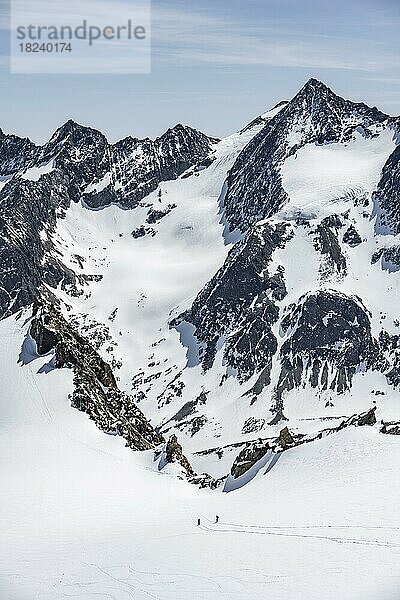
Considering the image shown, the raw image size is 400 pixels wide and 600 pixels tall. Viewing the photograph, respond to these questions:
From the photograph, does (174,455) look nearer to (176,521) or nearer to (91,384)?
(91,384)

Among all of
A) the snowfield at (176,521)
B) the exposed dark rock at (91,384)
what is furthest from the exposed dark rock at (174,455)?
the exposed dark rock at (91,384)

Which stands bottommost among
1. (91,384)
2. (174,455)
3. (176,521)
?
(176,521)

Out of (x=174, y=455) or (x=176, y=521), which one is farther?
(x=174, y=455)

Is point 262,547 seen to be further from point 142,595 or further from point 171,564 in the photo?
point 142,595

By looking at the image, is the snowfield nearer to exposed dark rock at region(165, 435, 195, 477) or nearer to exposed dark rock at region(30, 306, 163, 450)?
exposed dark rock at region(165, 435, 195, 477)

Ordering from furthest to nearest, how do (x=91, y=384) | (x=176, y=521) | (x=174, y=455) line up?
(x=91, y=384) → (x=174, y=455) → (x=176, y=521)

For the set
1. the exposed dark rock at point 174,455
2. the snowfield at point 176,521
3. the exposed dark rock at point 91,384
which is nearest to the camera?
the snowfield at point 176,521

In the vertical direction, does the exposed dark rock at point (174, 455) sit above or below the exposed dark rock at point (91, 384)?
below

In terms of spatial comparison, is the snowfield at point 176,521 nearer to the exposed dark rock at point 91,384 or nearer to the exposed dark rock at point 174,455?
the exposed dark rock at point 174,455

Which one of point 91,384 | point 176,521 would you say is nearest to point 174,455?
point 91,384
